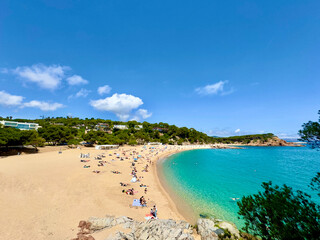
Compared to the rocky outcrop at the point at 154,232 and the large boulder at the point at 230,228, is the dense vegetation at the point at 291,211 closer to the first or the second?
the rocky outcrop at the point at 154,232

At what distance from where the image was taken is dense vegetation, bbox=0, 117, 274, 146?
178 ft

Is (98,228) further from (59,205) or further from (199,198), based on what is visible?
(199,198)

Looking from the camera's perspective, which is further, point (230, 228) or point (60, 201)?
Result: point (60, 201)

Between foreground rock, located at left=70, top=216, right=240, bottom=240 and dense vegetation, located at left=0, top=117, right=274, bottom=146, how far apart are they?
4797 cm

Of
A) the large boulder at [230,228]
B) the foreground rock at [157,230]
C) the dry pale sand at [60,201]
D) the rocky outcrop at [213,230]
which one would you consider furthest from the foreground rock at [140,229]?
the large boulder at [230,228]

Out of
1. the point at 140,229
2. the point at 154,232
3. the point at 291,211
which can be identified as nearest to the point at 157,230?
the point at 154,232

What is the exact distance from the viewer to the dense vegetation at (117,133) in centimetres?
5431

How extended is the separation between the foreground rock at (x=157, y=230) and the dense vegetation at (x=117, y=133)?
1889 inches

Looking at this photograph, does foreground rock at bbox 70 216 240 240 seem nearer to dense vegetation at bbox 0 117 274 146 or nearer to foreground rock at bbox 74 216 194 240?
foreground rock at bbox 74 216 194 240

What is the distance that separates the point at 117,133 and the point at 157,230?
8051 cm

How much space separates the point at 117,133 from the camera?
85.8 m

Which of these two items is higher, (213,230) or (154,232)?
(154,232)

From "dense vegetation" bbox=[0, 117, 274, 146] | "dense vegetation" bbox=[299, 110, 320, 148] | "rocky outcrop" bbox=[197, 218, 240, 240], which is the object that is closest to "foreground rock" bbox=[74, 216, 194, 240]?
"rocky outcrop" bbox=[197, 218, 240, 240]

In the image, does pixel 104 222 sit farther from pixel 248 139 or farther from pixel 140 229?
pixel 248 139
